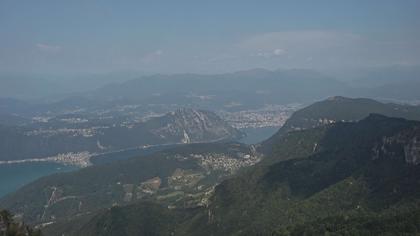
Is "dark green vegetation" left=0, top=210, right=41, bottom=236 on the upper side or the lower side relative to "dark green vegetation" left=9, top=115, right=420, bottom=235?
upper

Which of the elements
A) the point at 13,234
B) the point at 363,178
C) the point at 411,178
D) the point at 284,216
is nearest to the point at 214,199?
the point at 284,216

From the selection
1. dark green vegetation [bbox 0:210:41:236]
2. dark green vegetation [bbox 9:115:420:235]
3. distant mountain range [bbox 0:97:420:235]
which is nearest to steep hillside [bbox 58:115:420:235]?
distant mountain range [bbox 0:97:420:235]

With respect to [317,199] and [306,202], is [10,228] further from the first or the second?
[317,199]

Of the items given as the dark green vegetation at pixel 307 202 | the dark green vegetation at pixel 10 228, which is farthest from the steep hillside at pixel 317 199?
the dark green vegetation at pixel 10 228

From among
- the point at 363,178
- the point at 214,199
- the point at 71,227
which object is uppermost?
the point at 363,178

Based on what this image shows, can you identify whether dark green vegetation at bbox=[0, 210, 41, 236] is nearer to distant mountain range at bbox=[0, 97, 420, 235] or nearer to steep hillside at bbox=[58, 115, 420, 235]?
steep hillside at bbox=[58, 115, 420, 235]

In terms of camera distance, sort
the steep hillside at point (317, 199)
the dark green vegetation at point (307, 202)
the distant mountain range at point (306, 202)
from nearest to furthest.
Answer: the steep hillside at point (317, 199) → the distant mountain range at point (306, 202) → the dark green vegetation at point (307, 202)

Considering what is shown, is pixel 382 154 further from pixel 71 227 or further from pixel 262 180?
pixel 71 227

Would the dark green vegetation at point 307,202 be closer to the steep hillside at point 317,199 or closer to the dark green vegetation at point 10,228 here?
the steep hillside at point 317,199

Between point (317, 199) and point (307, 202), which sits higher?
point (317, 199)

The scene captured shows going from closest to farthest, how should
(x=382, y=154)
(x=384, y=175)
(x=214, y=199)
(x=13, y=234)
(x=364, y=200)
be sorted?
(x=13, y=234) < (x=364, y=200) < (x=384, y=175) < (x=382, y=154) < (x=214, y=199)

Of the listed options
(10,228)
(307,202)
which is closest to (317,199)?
(307,202)
